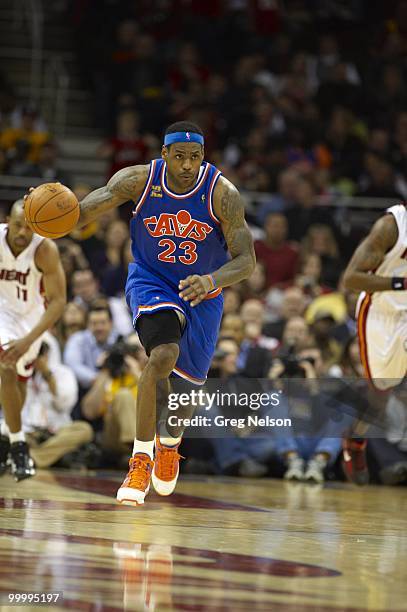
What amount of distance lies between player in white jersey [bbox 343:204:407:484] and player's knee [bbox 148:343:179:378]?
5.29 ft

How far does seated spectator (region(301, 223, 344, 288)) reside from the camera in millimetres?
12211

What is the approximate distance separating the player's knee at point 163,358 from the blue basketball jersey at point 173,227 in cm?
49

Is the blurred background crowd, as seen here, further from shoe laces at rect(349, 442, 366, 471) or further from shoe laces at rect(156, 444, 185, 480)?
shoe laces at rect(156, 444, 185, 480)

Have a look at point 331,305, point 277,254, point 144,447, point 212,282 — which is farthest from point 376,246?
point 277,254

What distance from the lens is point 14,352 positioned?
740cm

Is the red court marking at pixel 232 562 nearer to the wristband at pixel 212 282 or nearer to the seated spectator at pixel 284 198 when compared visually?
the wristband at pixel 212 282

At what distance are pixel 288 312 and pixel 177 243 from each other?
188 inches

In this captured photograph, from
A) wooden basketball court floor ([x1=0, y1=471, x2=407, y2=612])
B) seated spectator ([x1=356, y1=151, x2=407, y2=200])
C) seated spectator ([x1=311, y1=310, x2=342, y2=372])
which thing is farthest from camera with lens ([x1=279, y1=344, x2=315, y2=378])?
seated spectator ([x1=356, y1=151, x2=407, y2=200])

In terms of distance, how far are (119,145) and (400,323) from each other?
6.73 meters

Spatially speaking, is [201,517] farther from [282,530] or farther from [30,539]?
[30,539]

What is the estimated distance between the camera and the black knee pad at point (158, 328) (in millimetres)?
6113

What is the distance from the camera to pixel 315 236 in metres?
12.3

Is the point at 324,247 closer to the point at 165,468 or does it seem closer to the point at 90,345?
the point at 90,345

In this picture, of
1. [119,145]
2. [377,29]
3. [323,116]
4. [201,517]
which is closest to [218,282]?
[201,517]
